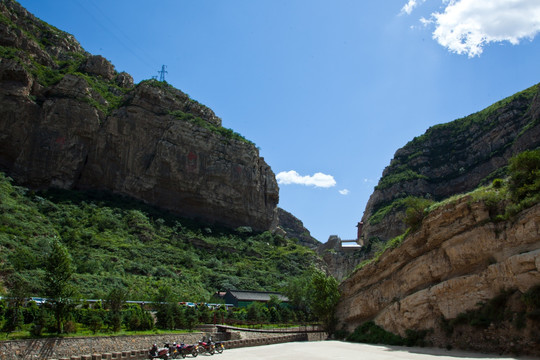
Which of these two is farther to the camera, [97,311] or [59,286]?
[97,311]

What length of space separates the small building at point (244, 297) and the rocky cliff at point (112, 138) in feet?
105

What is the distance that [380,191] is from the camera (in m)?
103

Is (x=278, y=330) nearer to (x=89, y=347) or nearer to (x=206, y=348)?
(x=206, y=348)

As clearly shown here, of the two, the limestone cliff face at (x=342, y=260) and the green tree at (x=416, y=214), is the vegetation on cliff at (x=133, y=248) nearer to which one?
the limestone cliff face at (x=342, y=260)

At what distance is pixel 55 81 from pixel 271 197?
49.0 m

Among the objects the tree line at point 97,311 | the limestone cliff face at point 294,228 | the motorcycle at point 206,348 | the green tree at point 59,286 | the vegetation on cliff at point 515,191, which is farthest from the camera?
the limestone cliff face at point 294,228

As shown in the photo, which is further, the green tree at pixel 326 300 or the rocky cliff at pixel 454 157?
the rocky cliff at pixel 454 157

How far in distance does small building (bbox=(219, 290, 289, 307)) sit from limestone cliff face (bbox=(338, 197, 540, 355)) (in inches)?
793

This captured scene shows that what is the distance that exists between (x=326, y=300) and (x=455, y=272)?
41.8 ft

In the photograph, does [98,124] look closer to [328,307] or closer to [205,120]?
[205,120]

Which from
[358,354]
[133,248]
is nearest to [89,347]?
[358,354]

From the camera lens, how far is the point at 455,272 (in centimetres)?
2289

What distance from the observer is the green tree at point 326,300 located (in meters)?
33.0

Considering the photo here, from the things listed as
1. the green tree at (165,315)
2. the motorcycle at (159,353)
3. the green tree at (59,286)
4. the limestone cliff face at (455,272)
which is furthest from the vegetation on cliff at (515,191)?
the green tree at (59,286)
